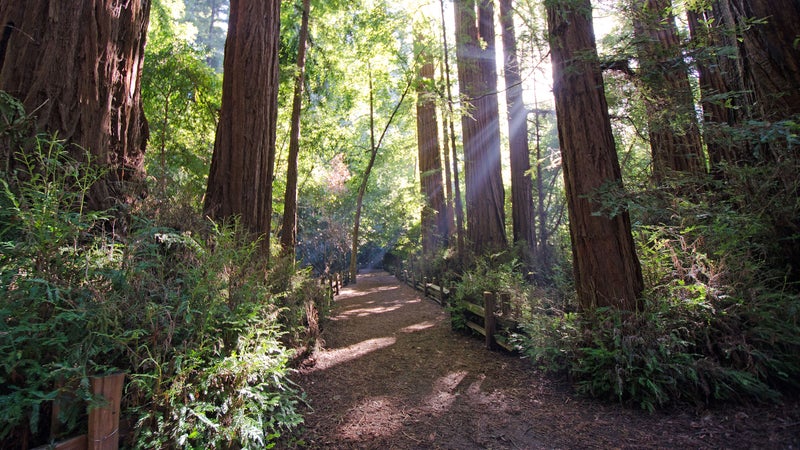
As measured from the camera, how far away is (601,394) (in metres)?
3.95

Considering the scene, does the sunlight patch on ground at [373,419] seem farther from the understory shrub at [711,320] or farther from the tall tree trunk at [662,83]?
the tall tree trunk at [662,83]

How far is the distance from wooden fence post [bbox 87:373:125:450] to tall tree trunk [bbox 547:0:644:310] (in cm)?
439

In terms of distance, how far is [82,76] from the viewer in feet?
12.8

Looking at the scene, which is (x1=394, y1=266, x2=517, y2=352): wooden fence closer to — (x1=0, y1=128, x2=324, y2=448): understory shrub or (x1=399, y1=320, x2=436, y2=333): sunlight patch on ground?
(x1=399, y1=320, x2=436, y2=333): sunlight patch on ground

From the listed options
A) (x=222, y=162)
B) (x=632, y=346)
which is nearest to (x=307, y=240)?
(x=222, y=162)

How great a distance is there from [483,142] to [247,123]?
6759 mm

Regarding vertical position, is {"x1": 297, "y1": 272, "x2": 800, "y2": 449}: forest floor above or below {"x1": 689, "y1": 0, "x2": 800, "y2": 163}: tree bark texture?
below

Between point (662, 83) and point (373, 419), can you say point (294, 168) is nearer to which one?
point (373, 419)

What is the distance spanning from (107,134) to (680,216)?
6.39 metres

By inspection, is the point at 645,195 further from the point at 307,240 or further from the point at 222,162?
the point at 307,240

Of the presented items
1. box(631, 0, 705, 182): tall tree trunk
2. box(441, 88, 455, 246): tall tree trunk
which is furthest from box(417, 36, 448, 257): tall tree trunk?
box(631, 0, 705, 182): tall tree trunk

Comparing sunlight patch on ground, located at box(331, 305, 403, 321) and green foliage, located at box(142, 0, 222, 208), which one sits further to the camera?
sunlight patch on ground, located at box(331, 305, 403, 321)

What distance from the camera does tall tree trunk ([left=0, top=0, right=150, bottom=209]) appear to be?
364cm

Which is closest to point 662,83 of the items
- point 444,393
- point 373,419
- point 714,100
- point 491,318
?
point 714,100
